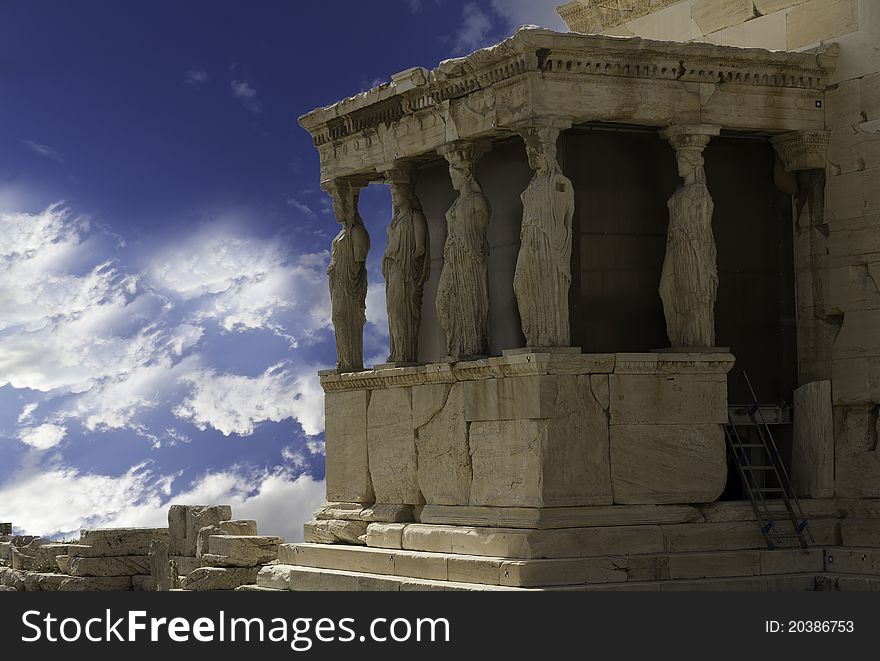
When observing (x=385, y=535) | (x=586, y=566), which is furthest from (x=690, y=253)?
(x=385, y=535)

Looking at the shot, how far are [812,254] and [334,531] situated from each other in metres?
5.03

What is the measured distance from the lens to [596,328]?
611 inches

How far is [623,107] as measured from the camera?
15.3 metres

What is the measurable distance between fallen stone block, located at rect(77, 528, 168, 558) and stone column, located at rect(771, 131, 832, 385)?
8150 mm

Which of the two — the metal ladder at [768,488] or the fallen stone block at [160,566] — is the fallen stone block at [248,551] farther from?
the metal ladder at [768,488]

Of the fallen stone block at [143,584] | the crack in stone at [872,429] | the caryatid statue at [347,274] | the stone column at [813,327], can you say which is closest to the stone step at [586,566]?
the stone column at [813,327]

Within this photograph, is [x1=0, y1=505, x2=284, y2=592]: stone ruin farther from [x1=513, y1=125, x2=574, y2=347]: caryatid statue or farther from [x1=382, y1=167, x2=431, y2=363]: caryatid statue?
[x1=513, y1=125, x2=574, y2=347]: caryatid statue

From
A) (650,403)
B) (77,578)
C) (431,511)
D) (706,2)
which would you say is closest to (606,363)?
(650,403)

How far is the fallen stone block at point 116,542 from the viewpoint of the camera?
20734mm

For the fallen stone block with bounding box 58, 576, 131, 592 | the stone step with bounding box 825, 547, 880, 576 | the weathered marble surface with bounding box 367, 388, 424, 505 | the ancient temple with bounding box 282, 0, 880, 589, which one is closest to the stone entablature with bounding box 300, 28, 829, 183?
the ancient temple with bounding box 282, 0, 880, 589

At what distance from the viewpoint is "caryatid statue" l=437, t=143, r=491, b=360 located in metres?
15.6

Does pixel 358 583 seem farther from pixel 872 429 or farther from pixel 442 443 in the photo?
pixel 872 429

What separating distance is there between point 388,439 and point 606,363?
101 inches

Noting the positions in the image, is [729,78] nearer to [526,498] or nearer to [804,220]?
[804,220]
